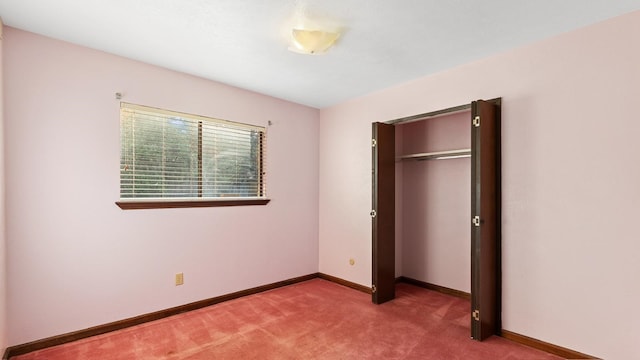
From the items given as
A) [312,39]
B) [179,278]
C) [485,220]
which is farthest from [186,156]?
[485,220]

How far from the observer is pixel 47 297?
2443mm

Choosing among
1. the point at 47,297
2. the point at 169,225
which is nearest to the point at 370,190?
the point at 169,225

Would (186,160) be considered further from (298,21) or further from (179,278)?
(298,21)

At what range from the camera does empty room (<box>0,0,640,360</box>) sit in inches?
84.8

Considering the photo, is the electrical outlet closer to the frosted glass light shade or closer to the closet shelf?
the frosted glass light shade

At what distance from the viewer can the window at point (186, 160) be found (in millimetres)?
2891

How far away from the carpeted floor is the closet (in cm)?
25

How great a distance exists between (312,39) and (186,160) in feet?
6.11

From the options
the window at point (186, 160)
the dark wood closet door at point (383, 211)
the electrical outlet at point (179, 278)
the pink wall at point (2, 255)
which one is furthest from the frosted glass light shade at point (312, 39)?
the electrical outlet at point (179, 278)

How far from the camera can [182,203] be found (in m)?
3.17

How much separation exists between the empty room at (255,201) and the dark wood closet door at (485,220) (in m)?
0.02

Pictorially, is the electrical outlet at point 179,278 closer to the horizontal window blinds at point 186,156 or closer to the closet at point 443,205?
the horizontal window blinds at point 186,156

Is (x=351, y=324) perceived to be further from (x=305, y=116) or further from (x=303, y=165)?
(x=305, y=116)

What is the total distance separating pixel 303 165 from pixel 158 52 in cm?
220
